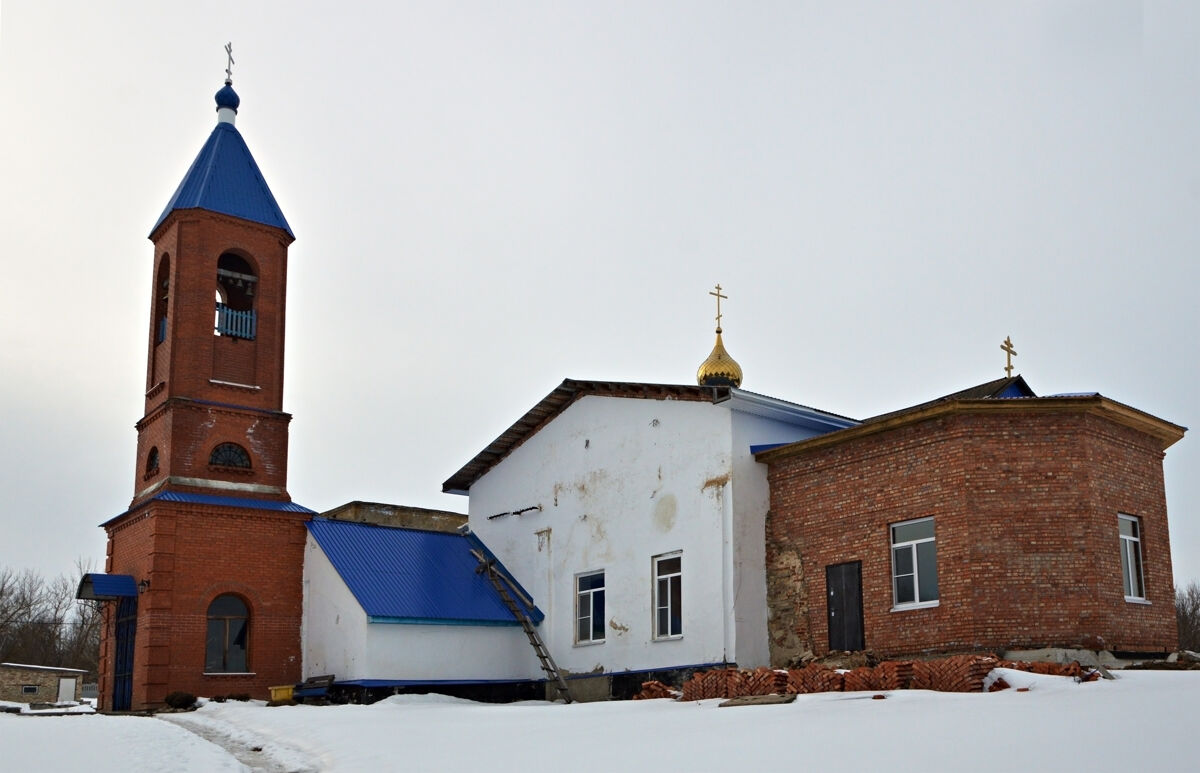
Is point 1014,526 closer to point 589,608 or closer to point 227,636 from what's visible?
point 589,608

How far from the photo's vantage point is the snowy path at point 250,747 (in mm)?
13164

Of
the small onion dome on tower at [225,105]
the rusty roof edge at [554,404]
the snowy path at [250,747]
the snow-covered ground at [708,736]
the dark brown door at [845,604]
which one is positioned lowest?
the snowy path at [250,747]

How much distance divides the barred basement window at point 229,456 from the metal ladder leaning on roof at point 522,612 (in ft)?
16.7

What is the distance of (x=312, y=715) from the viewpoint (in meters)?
18.1

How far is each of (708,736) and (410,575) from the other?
12.7m

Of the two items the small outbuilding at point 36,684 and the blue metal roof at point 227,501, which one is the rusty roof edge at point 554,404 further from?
the small outbuilding at point 36,684

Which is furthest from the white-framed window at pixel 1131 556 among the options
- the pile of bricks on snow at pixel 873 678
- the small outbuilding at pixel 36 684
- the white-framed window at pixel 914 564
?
the small outbuilding at pixel 36 684

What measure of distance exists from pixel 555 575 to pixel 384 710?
211 inches

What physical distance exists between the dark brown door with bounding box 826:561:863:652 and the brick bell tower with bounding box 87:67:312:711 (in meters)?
10.5

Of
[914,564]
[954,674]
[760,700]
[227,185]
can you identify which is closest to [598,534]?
[914,564]

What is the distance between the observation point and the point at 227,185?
82.2 ft

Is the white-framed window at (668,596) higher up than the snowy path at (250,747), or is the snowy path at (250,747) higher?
the white-framed window at (668,596)

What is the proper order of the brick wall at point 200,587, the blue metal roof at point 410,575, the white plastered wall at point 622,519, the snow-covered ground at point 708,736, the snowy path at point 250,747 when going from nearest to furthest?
the snow-covered ground at point 708,736, the snowy path at point 250,747, the white plastered wall at point 622,519, the brick wall at point 200,587, the blue metal roof at point 410,575

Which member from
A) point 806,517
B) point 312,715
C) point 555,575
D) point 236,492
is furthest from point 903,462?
point 236,492
